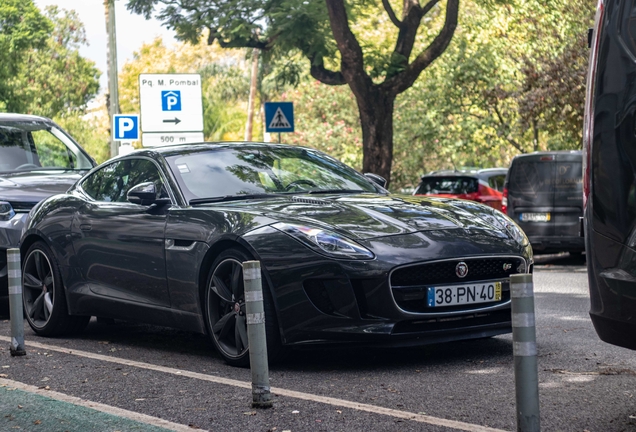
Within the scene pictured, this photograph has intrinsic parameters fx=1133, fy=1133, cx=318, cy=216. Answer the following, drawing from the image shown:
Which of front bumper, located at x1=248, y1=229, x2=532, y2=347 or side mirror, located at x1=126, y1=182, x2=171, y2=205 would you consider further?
side mirror, located at x1=126, y1=182, x2=171, y2=205

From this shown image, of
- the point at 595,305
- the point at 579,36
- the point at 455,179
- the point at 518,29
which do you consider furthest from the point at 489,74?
the point at 595,305

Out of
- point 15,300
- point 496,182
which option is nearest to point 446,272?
point 15,300

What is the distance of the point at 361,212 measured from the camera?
23.3 ft

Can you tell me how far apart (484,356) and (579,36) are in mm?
23508

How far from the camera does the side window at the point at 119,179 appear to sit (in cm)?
831

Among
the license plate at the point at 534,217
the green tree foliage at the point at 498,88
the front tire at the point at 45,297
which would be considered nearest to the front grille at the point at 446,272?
the front tire at the point at 45,297

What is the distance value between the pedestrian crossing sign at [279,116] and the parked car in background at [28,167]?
8531 millimetres

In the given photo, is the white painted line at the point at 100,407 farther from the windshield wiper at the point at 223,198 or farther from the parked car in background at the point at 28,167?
the parked car in background at the point at 28,167

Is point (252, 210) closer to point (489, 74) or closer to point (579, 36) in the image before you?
point (579, 36)

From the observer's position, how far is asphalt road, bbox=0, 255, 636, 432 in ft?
17.6

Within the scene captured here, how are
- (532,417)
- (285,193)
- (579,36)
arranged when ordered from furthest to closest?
(579,36), (285,193), (532,417)

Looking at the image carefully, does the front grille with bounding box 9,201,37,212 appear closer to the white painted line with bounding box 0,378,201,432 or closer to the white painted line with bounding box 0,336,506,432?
the white painted line with bounding box 0,336,506,432

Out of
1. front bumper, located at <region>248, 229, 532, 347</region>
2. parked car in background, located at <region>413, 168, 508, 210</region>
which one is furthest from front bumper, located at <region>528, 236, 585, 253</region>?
front bumper, located at <region>248, 229, 532, 347</region>

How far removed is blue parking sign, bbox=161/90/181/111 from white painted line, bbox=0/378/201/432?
39.8ft
